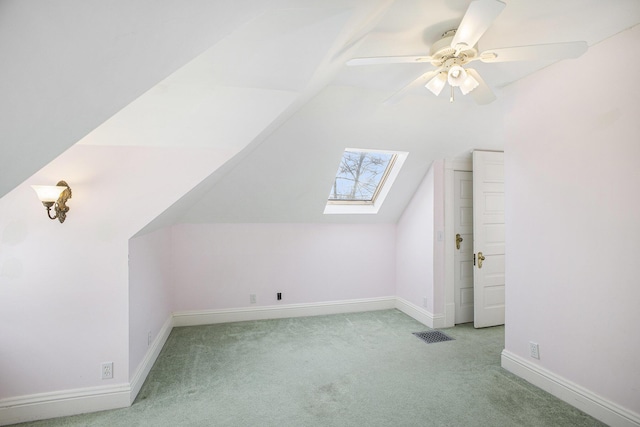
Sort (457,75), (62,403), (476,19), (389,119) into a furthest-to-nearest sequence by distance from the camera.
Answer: (389,119) → (62,403) → (457,75) → (476,19)

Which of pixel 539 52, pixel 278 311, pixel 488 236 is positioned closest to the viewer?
pixel 539 52

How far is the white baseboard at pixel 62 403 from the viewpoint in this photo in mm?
2031

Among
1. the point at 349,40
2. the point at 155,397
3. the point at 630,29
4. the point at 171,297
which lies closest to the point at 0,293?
the point at 155,397

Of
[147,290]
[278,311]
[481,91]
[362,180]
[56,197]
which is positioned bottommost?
[278,311]

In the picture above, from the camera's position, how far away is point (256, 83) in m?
2.11

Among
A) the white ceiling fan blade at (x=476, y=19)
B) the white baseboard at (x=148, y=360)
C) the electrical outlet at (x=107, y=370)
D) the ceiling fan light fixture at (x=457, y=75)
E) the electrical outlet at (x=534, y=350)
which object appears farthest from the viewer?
the electrical outlet at (x=534, y=350)

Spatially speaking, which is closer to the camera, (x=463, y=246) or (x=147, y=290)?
(x=147, y=290)

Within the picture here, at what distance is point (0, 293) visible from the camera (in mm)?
2027

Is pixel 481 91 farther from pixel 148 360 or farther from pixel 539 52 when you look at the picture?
pixel 148 360

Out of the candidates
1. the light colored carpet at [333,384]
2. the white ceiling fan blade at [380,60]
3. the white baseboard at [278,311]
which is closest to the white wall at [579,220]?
the light colored carpet at [333,384]

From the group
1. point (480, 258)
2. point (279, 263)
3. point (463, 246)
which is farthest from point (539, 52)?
Answer: point (279, 263)

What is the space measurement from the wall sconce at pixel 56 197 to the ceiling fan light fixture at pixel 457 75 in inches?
95.4

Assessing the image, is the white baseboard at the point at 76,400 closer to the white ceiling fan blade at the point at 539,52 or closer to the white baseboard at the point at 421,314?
the white baseboard at the point at 421,314

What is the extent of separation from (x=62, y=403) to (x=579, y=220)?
3621 millimetres
